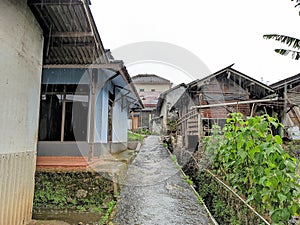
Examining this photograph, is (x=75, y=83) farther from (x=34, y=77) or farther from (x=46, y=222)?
(x=46, y=222)

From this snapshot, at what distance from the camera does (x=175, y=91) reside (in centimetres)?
2430

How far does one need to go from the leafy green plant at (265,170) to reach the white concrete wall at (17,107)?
3671 mm

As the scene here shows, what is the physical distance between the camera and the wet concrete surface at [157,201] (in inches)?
166

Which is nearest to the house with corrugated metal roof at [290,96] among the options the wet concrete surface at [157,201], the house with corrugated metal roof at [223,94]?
the house with corrugated metal roof at [223,94]

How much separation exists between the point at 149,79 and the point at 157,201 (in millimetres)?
35054

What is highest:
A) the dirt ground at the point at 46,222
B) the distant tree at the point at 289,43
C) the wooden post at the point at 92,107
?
the distant tree at the point at 289,43

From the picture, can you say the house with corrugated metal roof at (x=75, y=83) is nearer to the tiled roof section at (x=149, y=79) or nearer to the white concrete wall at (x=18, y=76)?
the white concrete wall at (x=18, y=76)

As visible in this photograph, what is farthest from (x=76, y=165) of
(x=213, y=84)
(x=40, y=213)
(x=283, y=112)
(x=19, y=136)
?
(x=283, y=112)

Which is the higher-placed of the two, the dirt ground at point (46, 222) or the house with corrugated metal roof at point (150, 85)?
the house with corrugated metal roof at point (150, 85)

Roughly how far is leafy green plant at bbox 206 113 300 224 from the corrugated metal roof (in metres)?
3.47

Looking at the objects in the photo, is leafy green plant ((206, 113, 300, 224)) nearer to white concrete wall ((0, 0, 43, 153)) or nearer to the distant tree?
white concrete wall ((0, 0, 43, 153))

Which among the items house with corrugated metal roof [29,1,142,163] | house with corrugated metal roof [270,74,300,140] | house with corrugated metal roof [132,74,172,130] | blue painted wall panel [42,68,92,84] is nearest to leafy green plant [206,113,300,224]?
house with corrugated metal roof [29,1,142,163]

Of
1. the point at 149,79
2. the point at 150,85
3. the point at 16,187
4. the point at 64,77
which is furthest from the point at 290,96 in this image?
the point at 149,79

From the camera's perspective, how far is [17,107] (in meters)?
3.76
